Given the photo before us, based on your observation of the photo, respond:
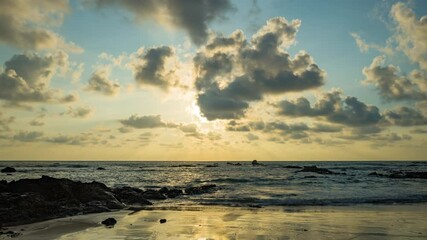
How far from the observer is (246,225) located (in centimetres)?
→ 1734

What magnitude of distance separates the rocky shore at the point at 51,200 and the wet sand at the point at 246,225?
4.94 feet

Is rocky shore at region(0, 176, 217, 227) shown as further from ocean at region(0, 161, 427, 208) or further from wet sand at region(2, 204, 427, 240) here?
ocean at region(0, 161, 427, 208)

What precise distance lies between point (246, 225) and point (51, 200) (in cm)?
1379

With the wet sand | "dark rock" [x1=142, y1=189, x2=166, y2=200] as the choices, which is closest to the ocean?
"dark rock" [x1=142, y1=189, x2=166, y2=200]

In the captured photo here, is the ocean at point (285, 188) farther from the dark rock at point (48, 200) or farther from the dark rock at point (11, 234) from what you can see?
the dark rock at point (11, 234)

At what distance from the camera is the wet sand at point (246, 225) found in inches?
583

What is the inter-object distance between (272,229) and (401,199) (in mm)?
18141

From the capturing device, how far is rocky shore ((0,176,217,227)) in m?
19.3

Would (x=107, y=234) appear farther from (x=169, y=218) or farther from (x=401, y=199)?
(x=401, y=199)

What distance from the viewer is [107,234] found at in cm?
1507

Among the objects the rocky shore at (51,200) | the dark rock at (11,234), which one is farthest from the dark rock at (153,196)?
the dark rock at (11,234)

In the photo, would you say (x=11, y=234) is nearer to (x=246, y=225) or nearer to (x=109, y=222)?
(x=109, y=222)

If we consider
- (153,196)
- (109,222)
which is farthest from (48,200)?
(153,196)

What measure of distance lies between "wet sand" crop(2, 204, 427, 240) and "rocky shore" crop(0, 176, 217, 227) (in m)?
1.51
